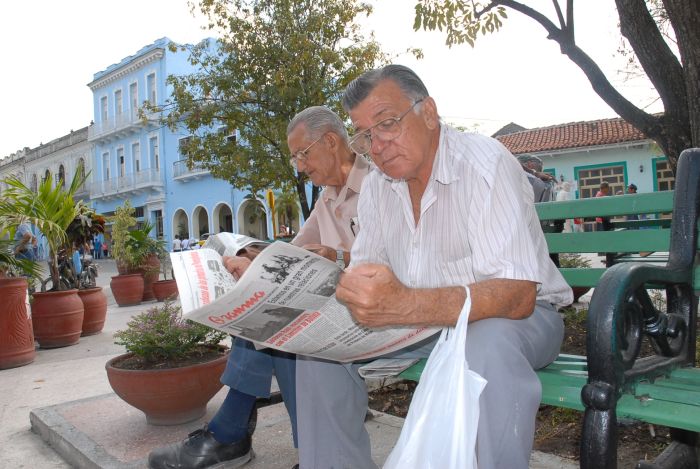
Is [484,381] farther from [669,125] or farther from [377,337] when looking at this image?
[669,125]

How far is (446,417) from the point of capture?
1.28 meters

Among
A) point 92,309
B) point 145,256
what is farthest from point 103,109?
point 92,309

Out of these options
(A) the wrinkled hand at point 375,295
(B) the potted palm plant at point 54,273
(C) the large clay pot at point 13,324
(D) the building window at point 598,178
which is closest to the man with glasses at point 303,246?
(A) the wrinkled hand at point 375,295

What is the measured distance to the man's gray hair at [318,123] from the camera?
104 inches

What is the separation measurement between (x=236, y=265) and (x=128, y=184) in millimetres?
34868

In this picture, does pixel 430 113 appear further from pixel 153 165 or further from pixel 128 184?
pixel 128 184

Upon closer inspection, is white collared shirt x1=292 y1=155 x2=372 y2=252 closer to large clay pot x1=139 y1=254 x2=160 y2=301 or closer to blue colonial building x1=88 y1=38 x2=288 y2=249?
large clay pot x1=139 y1=254 x2=160 y2=301

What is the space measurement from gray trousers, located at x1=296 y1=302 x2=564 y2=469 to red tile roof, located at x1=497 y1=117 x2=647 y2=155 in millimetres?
22971

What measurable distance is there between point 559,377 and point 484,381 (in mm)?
373

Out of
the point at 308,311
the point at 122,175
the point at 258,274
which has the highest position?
the point at 122,175

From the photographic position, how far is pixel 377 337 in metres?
1.57

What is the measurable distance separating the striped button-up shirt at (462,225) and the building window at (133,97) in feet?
110

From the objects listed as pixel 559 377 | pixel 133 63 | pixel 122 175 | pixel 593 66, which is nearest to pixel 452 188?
pixel 559 377

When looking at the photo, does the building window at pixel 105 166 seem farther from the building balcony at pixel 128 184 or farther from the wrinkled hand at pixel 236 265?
the wrinkled hand at pixel 236 265
